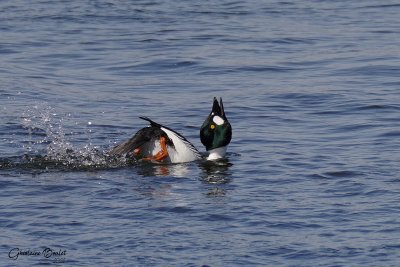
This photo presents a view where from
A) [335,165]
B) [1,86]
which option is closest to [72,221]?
[335,165]

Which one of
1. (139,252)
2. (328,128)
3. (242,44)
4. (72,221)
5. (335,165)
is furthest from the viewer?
(242,44)

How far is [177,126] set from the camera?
15.2 meters

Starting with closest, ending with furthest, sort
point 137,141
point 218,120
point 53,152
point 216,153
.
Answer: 1. point 137,141
2. point 53,152
3. point 216,153
4. point 218,120

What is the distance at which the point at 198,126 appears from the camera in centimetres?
1526

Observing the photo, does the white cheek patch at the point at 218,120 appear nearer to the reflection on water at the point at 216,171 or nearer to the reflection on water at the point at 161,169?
the reflection on water at the point at 216,171

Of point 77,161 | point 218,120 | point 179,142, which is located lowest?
point 77,161

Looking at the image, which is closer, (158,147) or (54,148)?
(158,147)

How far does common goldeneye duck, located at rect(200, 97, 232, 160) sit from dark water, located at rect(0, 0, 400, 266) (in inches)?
8.1

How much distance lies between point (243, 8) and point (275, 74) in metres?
6.58

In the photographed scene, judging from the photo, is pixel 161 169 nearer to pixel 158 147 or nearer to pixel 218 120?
pixel 158 147

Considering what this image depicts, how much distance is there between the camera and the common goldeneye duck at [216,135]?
530 inches

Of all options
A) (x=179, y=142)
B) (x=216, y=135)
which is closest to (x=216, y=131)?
(x=216, y=135)

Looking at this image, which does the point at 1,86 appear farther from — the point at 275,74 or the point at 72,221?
the point at 72,221

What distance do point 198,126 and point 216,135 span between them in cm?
179
